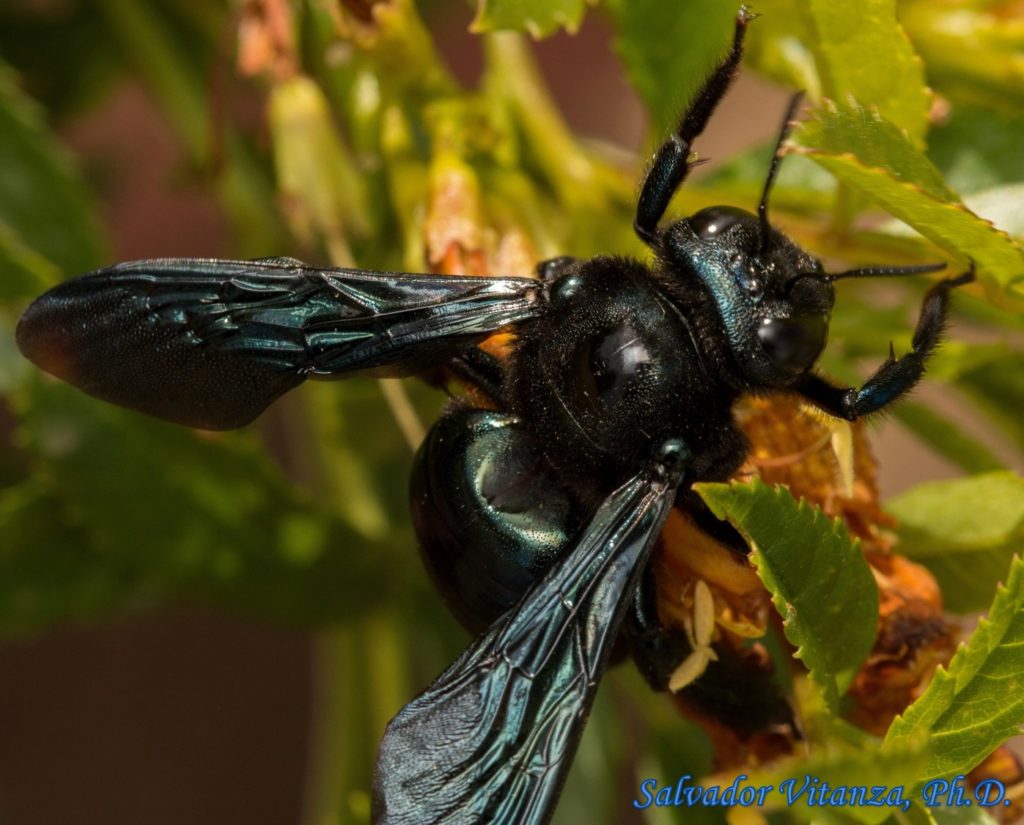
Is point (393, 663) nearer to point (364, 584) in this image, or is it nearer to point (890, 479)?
point (364, 584)

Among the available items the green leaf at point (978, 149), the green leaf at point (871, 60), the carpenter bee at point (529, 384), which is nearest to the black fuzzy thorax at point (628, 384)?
the carpenter bee at point (529, 384)

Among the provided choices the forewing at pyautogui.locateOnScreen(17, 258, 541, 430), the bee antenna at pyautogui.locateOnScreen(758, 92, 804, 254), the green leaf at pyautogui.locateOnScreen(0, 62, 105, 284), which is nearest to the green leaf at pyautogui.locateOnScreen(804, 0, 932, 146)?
the bee antenna at pyautogui.locateOnScreen(758, 92, 804, 254)

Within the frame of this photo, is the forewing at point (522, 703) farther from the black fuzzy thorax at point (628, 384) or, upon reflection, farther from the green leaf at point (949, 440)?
the green leaf at point (949, 440)

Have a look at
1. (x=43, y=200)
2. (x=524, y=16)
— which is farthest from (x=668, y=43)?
(x=43, y=200)

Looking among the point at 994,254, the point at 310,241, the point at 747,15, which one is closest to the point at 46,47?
the point at 310,241

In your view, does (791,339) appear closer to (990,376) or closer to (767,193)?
(767,193)

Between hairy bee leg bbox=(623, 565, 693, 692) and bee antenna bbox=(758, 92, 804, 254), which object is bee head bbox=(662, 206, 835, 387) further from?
hairy bee leg bbox=(623, 565, 693, 692)

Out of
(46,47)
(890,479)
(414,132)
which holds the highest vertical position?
(46,47)
